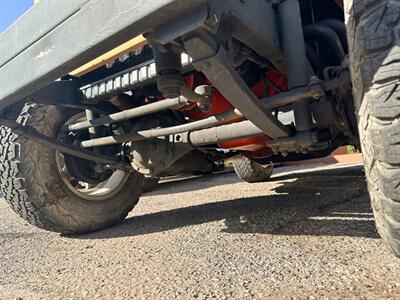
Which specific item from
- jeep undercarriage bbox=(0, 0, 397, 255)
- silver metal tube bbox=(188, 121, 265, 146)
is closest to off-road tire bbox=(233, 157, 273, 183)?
jeep undercarriage bbox=(0, 0, 397, 255)

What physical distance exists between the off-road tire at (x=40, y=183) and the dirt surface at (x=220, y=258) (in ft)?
0.45

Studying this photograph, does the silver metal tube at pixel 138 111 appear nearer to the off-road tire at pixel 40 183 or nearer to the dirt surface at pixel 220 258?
the off-road tire at pixel 40 183

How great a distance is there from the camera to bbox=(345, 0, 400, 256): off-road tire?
1.07 m

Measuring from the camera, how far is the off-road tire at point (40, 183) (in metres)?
2.33

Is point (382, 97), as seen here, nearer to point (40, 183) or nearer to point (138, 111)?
point (138, 111)

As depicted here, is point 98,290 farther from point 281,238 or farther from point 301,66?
point 301,66

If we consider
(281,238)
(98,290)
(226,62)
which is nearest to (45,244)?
(98,290)

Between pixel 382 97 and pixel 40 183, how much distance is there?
6.90 feet

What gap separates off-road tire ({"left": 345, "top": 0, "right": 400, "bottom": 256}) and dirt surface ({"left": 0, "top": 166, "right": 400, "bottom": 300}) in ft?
0.92

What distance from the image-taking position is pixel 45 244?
2.34 m

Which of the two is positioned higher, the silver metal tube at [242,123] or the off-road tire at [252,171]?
the silver metal tube at [242,123]

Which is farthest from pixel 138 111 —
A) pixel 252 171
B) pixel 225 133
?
pixel 252 171

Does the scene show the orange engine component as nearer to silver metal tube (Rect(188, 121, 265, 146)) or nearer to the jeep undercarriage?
the jeep undercarriage

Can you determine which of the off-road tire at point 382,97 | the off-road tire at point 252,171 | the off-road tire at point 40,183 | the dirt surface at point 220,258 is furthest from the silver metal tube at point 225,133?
the off-road tire at point 252,171
